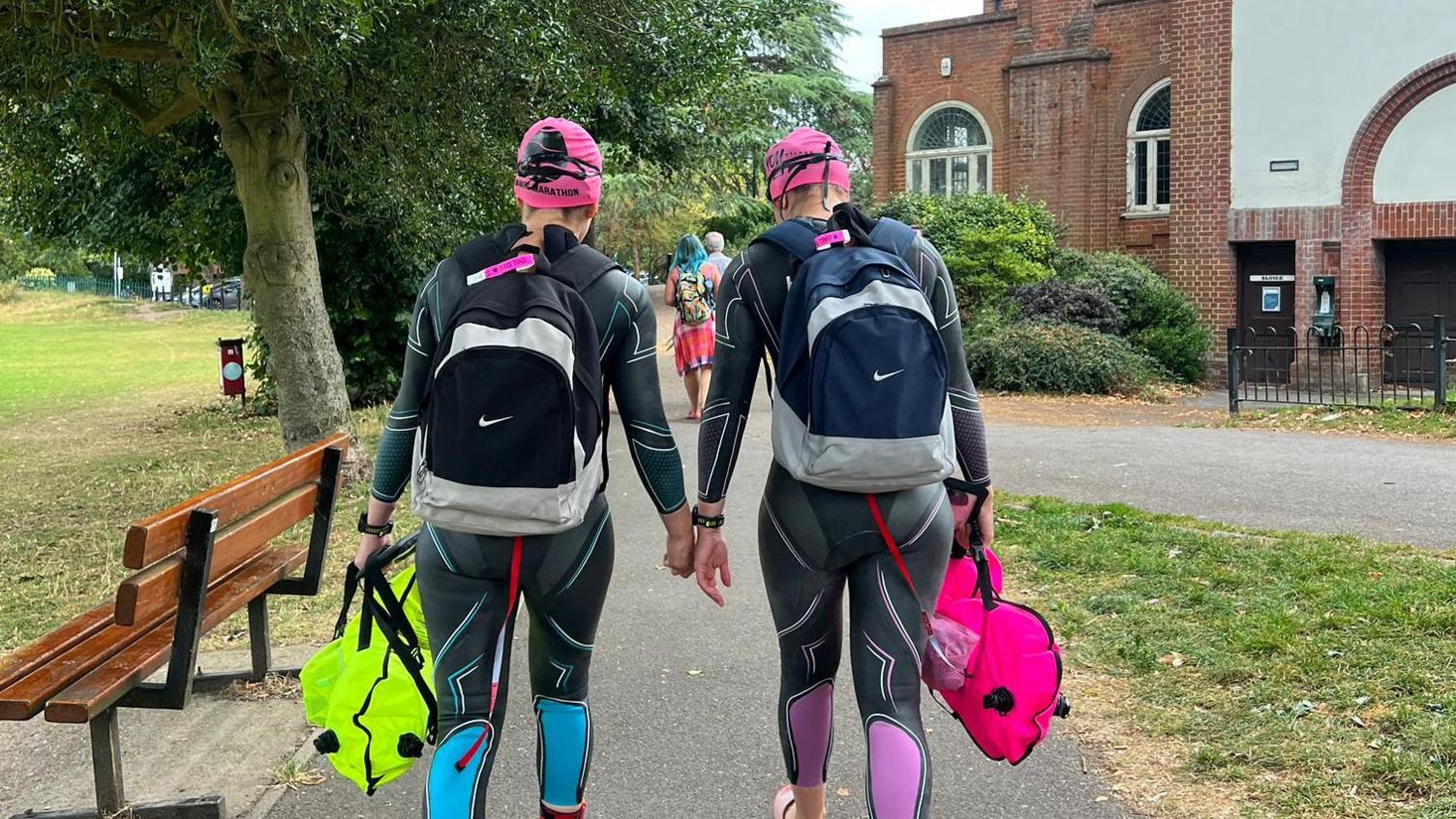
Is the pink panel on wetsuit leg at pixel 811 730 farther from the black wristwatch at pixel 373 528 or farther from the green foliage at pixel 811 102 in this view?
the green foliage at pixel 811 102

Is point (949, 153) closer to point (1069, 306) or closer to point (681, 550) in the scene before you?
point (1069, 306)

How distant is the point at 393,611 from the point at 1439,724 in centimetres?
341

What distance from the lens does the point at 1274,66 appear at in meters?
20.1

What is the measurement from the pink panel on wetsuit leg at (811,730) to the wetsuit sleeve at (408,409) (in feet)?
4.04

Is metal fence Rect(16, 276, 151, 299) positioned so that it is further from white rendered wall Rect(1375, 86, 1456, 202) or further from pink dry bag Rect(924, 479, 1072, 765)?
pink dry bag Rect(924, 479, 1072, 765)

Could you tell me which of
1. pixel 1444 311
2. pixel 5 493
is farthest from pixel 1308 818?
pixel 1444 311

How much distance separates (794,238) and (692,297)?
32.1ft

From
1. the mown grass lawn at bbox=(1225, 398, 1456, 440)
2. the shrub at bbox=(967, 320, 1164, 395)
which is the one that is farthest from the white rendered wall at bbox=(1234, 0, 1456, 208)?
the mown grass lawn at bbox=(1225, 398, 1456, 440)

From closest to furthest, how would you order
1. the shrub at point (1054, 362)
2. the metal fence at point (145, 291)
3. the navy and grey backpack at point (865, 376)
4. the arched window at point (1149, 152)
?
the navy and grey backpack at point (865, 376)
the shrub at point (1054, 362)
the arched window at point (1149, 152)
the metal fence at point (145, 291)

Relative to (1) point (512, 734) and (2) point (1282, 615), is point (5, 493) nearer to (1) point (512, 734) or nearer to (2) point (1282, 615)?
(1) point (512, 734)

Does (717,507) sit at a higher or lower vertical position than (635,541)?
higher

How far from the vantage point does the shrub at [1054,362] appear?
17.5 m

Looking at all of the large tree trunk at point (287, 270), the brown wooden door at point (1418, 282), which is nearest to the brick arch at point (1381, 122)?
the brown wooden door at point (1418, 282)

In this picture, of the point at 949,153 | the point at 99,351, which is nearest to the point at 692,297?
the point at 949,153
